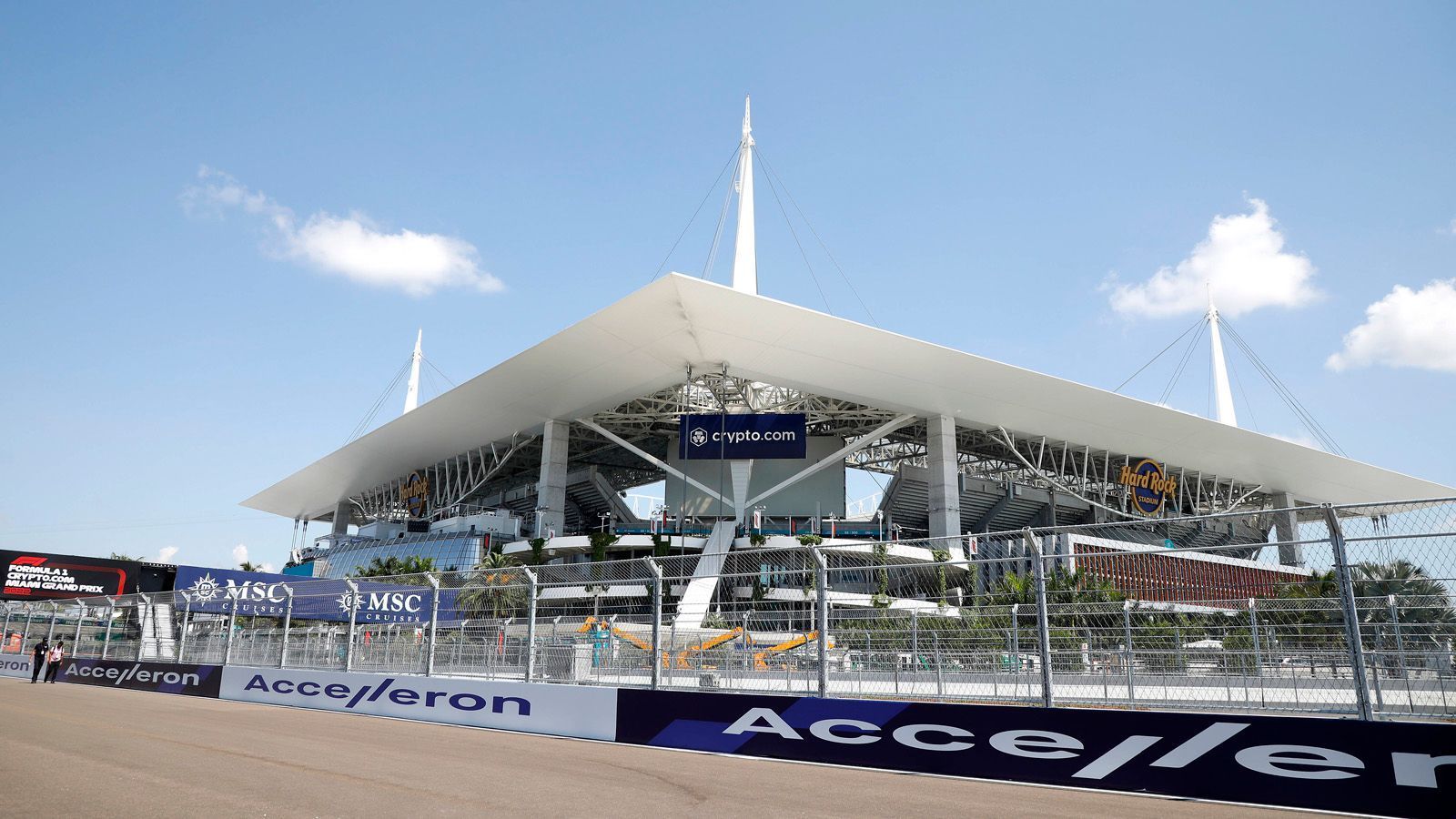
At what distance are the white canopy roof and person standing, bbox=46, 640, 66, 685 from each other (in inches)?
912

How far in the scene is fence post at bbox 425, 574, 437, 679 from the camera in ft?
49.4

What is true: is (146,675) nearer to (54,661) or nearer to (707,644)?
(54,661)

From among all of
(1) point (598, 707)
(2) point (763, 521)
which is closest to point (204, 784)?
(1) point (598, 707)

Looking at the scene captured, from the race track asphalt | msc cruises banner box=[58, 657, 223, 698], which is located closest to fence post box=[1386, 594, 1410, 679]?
the race track asphalt

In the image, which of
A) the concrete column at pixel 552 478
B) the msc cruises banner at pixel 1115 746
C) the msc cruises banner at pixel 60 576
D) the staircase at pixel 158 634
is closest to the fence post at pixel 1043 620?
the msc cruises banner at pixel 1115 746

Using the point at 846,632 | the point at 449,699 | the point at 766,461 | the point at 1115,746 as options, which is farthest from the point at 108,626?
the point at 766,461

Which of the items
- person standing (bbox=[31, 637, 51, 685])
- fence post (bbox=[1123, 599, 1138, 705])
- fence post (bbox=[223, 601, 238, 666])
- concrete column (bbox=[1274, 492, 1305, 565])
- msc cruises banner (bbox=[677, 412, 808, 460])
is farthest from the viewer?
msc cruises banner (bbox=[677, 412, 808, 460])

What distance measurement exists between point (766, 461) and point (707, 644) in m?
54.7

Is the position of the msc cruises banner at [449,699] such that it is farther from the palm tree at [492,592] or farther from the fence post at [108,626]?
the fence post at [108,626]

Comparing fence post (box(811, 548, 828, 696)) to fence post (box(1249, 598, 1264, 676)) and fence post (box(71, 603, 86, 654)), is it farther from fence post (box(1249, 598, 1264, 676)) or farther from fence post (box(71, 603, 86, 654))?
fence post (box(71, 603, 86, 654))

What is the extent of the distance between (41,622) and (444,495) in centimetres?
4331

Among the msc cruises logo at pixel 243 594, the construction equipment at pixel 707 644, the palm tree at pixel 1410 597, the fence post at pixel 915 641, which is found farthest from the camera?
the msc cruises logo at pixel 243 594

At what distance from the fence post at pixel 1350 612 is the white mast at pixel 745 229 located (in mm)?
40063

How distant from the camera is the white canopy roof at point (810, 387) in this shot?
4225cm
